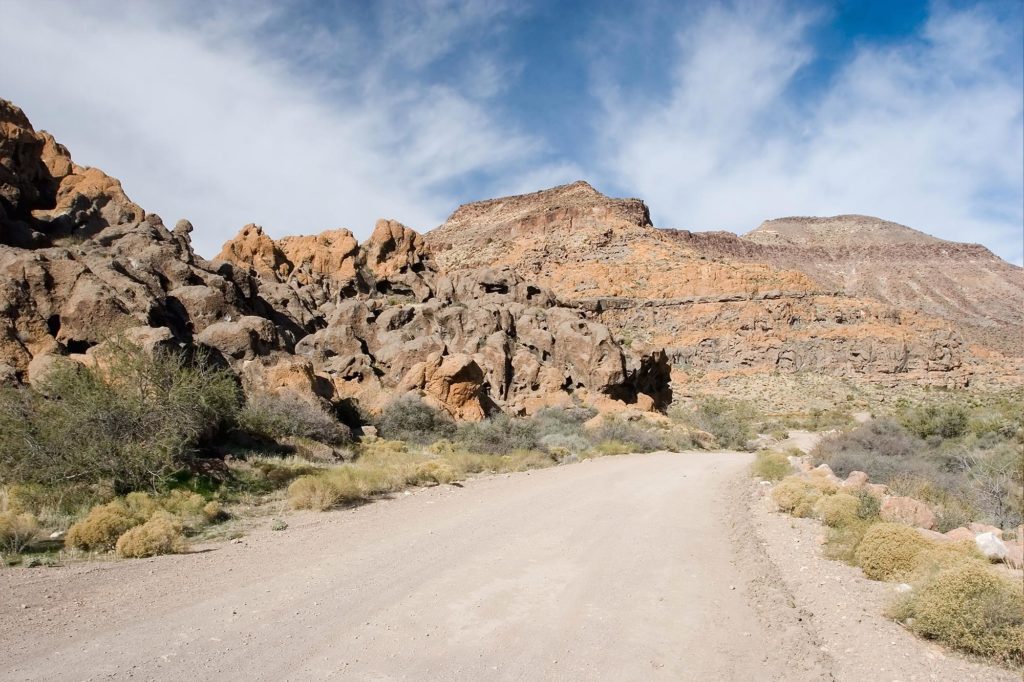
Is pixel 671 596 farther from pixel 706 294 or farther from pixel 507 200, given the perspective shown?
pixel 507 200

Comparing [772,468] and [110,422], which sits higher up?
[110,422]

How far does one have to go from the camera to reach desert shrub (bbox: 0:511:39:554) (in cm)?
668

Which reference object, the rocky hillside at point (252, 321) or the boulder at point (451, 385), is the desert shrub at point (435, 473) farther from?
the boulder at point (451, 385)

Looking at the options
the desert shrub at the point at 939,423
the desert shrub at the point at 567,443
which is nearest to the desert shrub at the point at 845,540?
the desert shrub at the point at 567,443

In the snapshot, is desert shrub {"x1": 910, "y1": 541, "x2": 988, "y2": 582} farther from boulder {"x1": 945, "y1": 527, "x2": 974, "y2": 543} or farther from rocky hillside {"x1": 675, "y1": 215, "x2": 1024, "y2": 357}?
rocky hillside {"x1": 675, "y1": 215, "x2": 1024, "y2": 357}

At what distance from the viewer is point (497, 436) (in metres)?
18.6

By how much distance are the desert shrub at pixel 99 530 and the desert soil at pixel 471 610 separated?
68 centimetres

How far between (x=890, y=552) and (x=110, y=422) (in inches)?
448

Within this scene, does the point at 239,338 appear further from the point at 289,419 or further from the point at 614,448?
the point at 614,448

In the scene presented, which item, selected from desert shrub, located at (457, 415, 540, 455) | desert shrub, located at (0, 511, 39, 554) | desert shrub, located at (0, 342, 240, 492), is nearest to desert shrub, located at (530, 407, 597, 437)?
desert shrub, located at (457, 415, 540, 455)

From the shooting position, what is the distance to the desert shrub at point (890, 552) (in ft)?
19.7

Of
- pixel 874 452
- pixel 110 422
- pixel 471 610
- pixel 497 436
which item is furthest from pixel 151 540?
pixel 874 452

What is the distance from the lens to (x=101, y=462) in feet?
29.7

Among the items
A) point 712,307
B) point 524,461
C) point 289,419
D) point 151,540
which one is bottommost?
point 524,461
